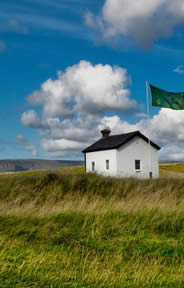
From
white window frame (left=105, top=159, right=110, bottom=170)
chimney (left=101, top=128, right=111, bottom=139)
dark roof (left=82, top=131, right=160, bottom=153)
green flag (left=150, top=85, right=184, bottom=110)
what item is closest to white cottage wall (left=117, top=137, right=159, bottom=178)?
dark roof (left=82, top=131, right=160, bottom=153)

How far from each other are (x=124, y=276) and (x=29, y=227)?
2.85 metres

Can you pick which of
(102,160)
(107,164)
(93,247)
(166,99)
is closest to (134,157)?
(107,164)

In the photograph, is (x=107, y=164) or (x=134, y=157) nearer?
(x=134, y=157)

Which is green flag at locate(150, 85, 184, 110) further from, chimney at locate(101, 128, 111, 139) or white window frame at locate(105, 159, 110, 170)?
chimney at locate(101, 128, 111, 139)

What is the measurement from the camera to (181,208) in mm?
8172

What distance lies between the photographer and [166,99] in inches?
982

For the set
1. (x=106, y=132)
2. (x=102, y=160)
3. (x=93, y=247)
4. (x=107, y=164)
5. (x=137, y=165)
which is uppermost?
(x=106, y=132)

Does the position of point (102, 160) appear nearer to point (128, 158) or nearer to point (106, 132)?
point (128, 158)

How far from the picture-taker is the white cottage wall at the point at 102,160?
3522 cm

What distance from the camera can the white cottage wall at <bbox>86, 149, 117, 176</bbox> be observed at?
1387 inches

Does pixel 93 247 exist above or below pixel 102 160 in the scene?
below

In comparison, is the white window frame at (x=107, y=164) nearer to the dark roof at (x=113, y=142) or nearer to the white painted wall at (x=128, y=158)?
the white painted wall at (x=128, y=158)

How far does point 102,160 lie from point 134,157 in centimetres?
416

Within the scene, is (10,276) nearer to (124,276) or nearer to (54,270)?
(54,270)
